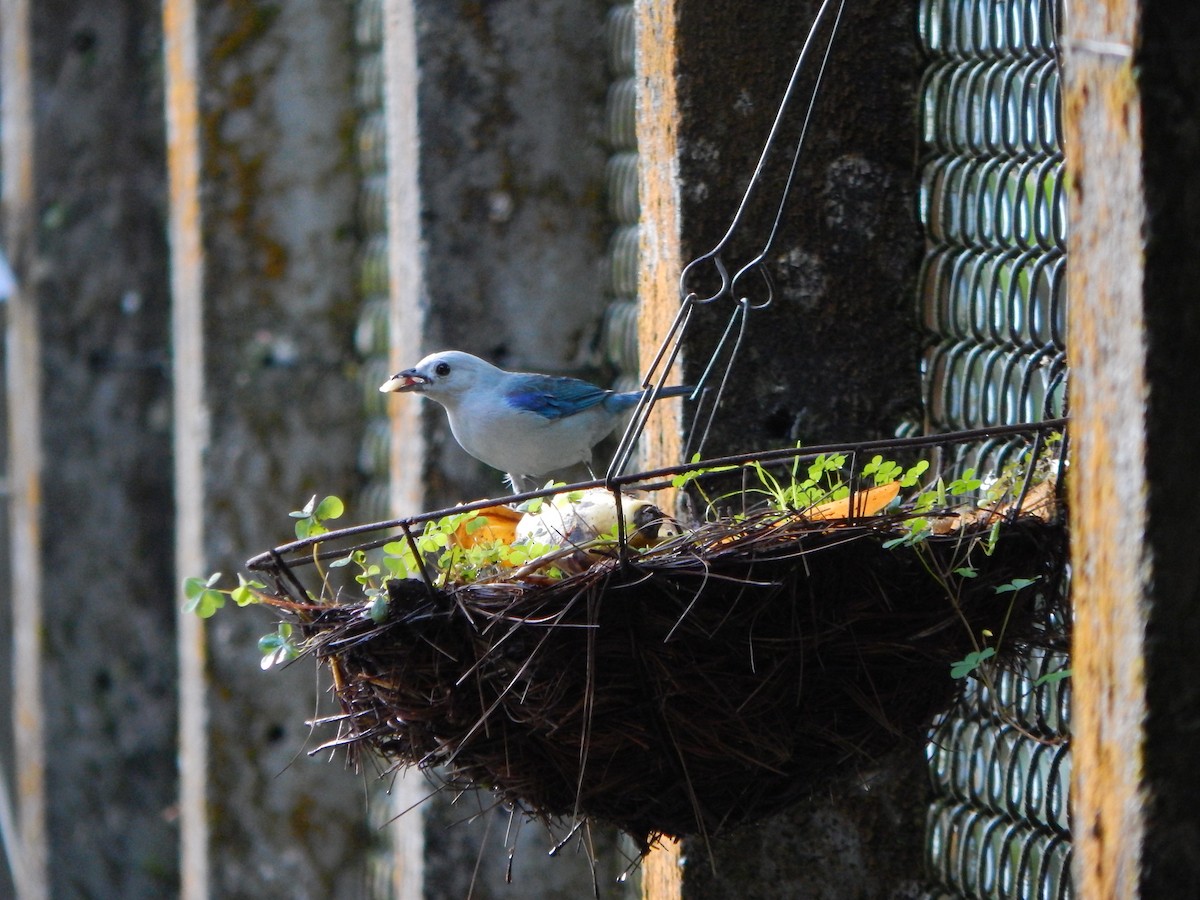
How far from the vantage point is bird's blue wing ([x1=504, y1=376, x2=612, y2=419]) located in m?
3.19

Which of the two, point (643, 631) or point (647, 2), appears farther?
point (647, 2)

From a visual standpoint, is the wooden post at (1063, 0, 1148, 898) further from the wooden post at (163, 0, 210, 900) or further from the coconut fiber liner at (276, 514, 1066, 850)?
the wooden post at (163, 0, 210, 900)

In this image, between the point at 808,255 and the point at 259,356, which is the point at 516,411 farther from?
the point at 259,356

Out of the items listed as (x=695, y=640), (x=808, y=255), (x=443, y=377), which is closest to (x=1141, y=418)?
(x=695, y=640)

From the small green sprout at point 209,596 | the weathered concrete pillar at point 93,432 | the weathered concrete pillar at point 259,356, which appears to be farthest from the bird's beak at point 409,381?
the weathered concrete pillar at point 93,432

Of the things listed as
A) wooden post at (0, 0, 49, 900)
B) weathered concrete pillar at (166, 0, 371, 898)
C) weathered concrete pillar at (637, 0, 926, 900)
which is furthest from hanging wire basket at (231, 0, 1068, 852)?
wooden post at (0, 0, 49, 900)

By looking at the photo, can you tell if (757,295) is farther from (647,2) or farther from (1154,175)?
(1154,175)

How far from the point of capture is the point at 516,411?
312 centimetres

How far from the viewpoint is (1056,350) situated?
8.11 ft

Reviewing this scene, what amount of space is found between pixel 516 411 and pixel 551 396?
0.16 metres

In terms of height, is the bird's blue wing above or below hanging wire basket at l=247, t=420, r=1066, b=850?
above

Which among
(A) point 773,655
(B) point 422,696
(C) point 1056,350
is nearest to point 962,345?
(C) point 1056,350

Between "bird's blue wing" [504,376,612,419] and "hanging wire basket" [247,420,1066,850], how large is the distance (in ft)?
4.09

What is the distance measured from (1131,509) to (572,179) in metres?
3.11
